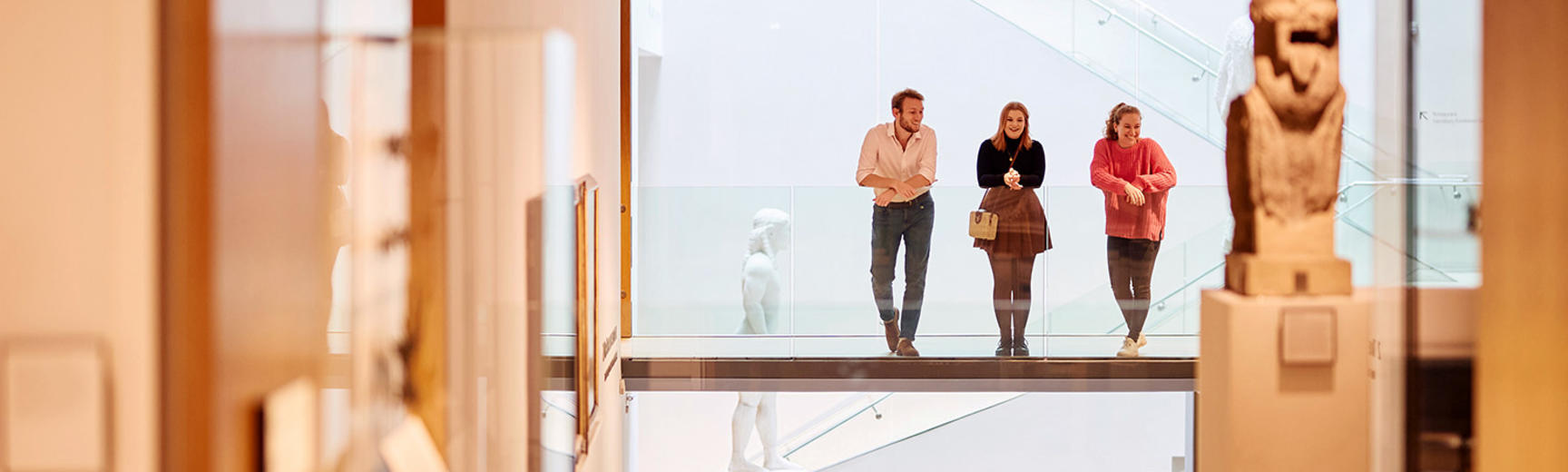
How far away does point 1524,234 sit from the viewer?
2.20 m

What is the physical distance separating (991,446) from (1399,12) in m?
3.97

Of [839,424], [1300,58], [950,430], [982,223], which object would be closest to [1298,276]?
[1300,58]

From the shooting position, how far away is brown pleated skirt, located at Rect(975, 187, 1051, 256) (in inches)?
210

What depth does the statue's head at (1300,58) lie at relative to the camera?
288cm

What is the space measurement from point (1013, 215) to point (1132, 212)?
1.91 feet

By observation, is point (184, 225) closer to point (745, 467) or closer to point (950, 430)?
point (950, 430)

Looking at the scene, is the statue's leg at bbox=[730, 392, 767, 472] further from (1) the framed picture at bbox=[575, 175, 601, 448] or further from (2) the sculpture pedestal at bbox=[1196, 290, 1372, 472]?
(2) the sculpture pedestal at bbox=[1196, 290, 1372, 472]

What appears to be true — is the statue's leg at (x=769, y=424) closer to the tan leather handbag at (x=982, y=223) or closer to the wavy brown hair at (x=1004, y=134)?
the tan leather handbag at (x=982, y=223)

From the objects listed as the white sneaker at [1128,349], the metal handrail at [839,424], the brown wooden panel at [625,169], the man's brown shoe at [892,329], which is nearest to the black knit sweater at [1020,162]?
the man's brown shoe at [892,329]

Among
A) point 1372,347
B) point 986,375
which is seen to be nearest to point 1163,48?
point 986,375

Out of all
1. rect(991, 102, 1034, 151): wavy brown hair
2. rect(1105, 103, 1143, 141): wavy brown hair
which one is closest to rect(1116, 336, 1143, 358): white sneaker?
rect(1105, 103, 1143, 141): wavy brown hair

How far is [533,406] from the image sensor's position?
2.47m

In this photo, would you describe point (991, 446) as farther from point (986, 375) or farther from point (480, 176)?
point (480, 176)

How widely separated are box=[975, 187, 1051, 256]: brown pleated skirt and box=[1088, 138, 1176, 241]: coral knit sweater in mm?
322
